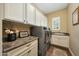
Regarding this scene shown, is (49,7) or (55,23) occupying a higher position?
(49,7)

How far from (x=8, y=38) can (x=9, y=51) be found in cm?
52

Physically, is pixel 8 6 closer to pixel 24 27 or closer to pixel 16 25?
pixel 16 25

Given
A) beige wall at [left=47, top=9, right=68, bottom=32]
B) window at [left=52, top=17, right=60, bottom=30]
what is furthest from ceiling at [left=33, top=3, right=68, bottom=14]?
window at [left=52, top=17, right=60, bottom=30]

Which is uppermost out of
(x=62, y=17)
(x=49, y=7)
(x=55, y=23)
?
(x=49, y=7)

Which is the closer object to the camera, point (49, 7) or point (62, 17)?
point (49, 7)

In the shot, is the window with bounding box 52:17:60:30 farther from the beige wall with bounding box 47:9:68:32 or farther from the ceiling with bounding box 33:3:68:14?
the ceiling with bounding box 33:3:68:14

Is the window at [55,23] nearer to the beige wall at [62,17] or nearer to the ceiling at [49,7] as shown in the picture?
the beige wall at [62,17]

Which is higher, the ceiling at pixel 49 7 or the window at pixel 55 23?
the ceiling at pixel 49 7

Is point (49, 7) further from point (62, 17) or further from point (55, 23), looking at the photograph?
point (62, 17)

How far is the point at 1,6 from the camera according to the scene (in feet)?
3.54

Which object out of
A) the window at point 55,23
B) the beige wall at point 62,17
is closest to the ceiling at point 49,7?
the beige wall at point 62,17

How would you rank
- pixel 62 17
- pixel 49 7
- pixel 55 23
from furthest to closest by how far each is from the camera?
pixel 62 17, pixel 55 23, pixel 49 7

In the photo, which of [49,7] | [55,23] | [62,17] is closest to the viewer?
[49,7]

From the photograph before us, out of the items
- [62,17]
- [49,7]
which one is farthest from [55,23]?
[49,7]
